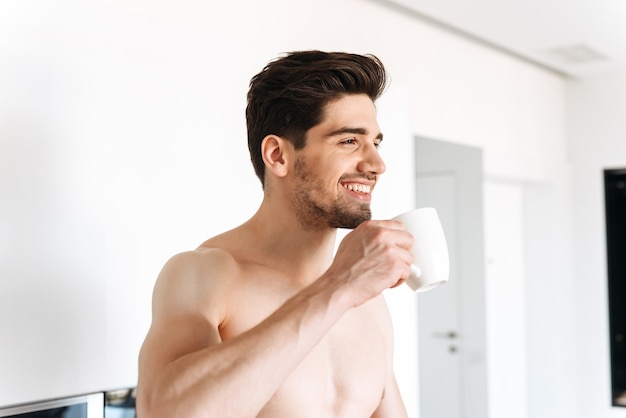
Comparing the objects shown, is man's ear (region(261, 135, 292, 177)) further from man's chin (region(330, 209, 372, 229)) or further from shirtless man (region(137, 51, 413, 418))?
man's chin (region(330, 209, 372, 229))

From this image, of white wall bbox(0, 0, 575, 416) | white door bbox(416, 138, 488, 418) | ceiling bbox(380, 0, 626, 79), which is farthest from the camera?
white door bbox(416, 138, 488, 418)

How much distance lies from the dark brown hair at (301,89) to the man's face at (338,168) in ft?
0.07

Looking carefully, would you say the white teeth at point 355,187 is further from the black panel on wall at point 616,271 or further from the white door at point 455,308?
the black panel on wall at point 616,271

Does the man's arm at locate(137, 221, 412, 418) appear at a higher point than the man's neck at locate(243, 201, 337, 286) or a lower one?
lower

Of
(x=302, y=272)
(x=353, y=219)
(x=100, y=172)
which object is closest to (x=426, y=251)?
(x=353, y=219)

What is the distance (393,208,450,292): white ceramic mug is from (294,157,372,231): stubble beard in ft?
0.25

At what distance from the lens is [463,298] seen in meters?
3.59

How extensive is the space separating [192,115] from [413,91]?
1.94 m

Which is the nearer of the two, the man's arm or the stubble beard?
the man's arm

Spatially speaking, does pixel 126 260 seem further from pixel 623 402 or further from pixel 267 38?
pixel 623 402

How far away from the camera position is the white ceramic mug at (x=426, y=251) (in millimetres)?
1188

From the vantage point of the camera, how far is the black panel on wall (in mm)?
4836

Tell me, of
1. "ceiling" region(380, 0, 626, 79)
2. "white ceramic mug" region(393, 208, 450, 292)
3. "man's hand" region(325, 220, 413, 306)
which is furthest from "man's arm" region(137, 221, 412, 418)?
"ceiling" region(380, 0, 626, 79)

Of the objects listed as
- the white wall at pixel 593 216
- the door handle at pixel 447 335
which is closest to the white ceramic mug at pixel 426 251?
the door handle at pixel 447 335
